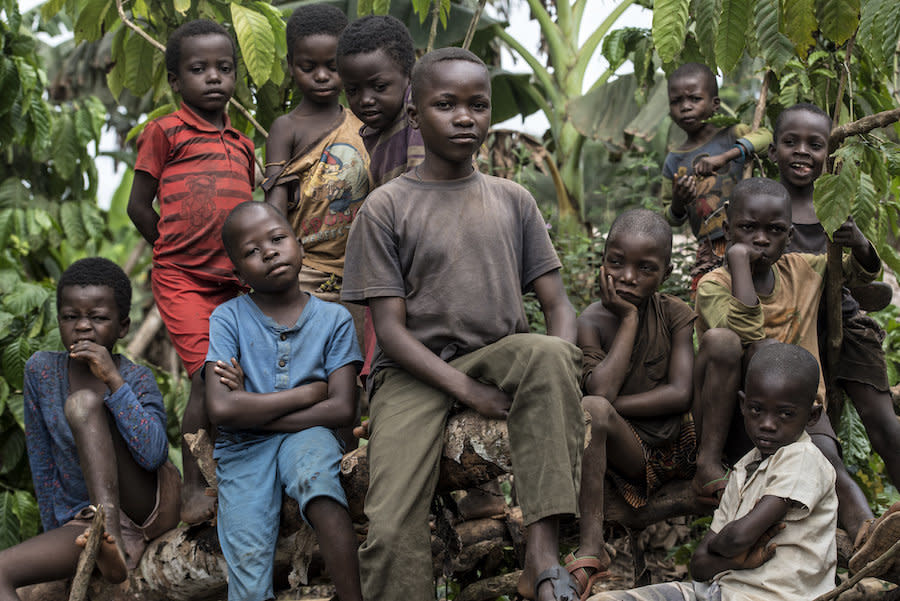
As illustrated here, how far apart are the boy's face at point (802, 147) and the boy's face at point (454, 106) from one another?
1562mm

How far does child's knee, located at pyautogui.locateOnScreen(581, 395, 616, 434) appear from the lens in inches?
124

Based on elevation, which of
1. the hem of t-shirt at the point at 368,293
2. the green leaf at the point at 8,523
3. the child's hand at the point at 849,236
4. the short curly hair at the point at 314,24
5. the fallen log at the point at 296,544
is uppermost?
the short curly hair at the point at 314,24

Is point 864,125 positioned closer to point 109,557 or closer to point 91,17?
point 109,557

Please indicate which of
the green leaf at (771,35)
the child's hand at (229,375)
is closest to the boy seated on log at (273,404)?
the child's hand at (229,375)

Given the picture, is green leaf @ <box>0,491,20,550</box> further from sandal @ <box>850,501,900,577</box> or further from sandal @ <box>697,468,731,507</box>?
sandal @ <box>850,501,900,577</box>

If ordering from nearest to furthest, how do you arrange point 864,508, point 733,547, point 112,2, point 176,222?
point 733,547, point 864,508, point 176,222, point 112,2

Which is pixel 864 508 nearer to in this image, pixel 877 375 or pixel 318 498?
pixel 877 375

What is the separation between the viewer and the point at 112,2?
4.79 metres

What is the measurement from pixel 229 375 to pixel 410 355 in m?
0.66

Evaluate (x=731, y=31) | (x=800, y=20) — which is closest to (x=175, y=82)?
(x=731, y=31)

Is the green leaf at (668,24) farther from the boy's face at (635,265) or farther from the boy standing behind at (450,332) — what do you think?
the boy's face at (635,265)

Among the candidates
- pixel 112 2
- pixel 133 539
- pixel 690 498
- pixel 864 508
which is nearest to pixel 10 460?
pixel 133 539

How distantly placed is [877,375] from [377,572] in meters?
2.22

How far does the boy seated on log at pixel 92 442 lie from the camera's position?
10.9ft
